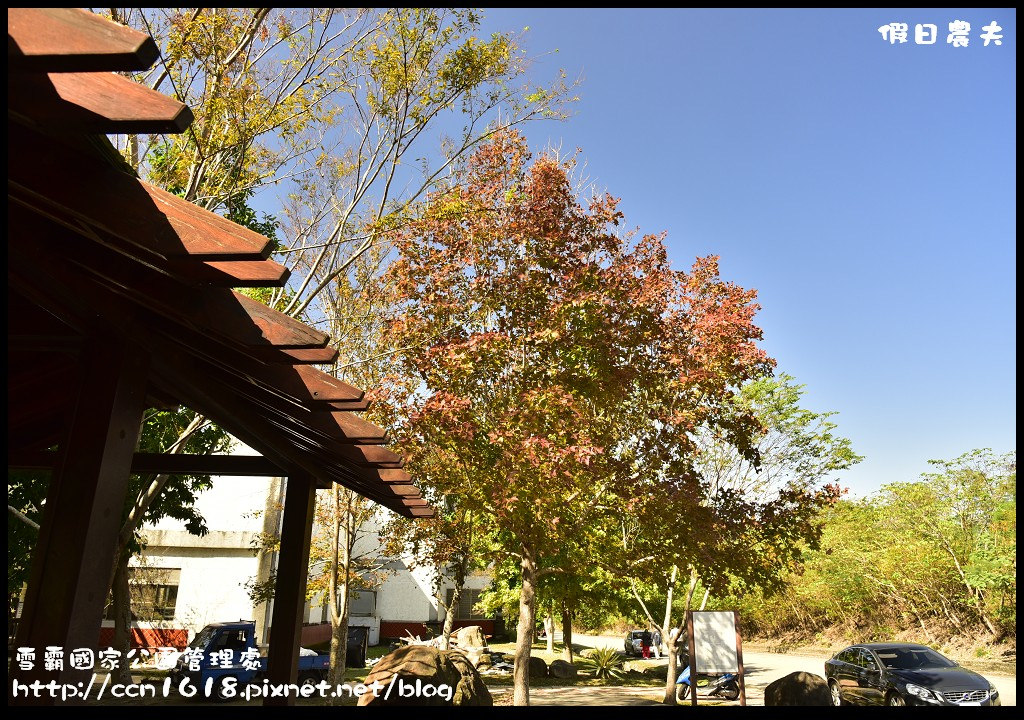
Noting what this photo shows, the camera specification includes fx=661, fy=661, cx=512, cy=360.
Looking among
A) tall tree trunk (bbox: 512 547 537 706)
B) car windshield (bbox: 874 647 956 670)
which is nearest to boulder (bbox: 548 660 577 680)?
tall tree trunk (bbox: 512 547 537 706)

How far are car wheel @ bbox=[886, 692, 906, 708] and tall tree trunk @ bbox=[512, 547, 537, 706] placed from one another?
6720mm

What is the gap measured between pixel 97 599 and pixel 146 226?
207cm

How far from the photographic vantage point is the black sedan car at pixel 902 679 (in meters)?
11.5

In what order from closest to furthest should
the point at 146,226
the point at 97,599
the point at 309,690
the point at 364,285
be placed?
the point at 146,226, the point at 97,599, the point at 309,690, the point at 364,285

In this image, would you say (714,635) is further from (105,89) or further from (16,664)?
(105,89)

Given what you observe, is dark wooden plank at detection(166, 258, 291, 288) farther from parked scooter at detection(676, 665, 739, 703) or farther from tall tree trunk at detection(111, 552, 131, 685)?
parked scooter at detection(676, 665, 739, 703)

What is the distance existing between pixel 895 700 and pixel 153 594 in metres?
19.8

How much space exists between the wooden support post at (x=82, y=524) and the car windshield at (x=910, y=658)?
46.2 ft

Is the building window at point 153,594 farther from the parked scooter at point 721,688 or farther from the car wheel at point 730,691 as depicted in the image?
the car wheel at point 730,691

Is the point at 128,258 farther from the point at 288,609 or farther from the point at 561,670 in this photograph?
the point at 561,670

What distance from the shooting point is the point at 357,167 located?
941 centimetres

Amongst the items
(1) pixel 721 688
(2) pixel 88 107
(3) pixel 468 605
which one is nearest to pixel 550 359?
(2) pixel 88 107

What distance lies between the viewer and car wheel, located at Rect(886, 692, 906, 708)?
1193 centimetres
